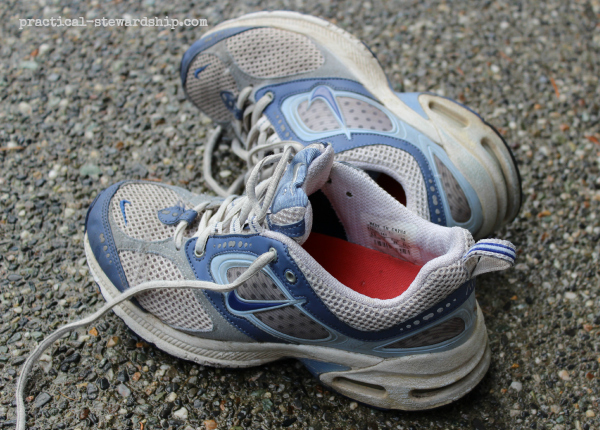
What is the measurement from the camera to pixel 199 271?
1.25 meters

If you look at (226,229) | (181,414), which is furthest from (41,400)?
(226,229)

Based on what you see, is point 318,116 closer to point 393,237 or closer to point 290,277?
point 393,237

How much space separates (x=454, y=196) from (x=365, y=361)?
472 mm

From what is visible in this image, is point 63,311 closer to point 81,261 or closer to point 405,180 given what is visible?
point 81,261

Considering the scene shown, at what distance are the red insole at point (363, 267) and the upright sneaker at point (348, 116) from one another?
158 mm

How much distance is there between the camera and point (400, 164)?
4.60 feet

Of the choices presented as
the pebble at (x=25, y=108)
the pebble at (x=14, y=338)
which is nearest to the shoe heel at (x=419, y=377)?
the pebble at (x=14, y=338)

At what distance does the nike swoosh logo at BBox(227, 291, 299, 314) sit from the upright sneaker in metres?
0.42

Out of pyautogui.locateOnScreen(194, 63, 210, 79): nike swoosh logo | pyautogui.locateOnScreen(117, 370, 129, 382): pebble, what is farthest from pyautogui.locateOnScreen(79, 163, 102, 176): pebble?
pyautogui.locateOnScreen(117, 370, 129, 382): pebble

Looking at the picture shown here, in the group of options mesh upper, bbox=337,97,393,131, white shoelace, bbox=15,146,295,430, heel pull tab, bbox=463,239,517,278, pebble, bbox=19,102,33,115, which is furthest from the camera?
pebble, bbox=19,102,33,115

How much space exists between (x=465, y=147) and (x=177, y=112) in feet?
3.30

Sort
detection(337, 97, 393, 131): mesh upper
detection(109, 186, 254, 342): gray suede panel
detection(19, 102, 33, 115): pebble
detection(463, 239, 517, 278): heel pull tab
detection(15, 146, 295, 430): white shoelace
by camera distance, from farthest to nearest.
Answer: detection(19, 102, 33, 115): pebble, detection(337, 97, 393, 131): mesh upper, detection(109, 186, 254, 342): gray suede panel, detection(15, 146, 295, 430): white shoelace, detection(463, 239, 517, 278): heel pull tab

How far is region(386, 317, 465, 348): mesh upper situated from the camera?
3.76 ft

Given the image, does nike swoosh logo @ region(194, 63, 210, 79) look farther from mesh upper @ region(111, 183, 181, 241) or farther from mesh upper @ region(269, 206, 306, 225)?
mesh upper @ region(269, 206, 306, 225)
